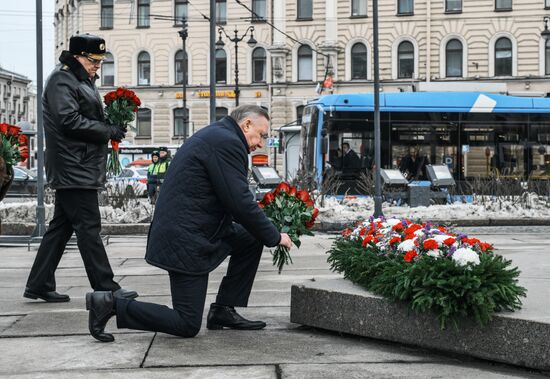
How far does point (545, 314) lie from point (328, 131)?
71.4ft

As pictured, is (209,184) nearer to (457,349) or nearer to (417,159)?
(457,349)

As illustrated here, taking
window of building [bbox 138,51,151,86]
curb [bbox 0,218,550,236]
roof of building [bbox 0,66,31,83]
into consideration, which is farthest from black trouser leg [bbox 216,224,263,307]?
roof of building [bbox 0,66,31,83]

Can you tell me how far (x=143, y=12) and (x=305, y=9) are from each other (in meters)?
10.3

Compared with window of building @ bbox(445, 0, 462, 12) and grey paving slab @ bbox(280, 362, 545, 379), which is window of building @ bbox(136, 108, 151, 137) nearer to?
window of building @ bbox(445, 0, 462, 12)

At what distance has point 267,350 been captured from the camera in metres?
5.77

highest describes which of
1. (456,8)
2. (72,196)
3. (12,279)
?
(456,8)

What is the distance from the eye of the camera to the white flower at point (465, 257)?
5461 mm

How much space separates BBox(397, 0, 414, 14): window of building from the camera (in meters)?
55.5

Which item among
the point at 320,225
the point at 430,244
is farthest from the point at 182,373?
the point at 320,225

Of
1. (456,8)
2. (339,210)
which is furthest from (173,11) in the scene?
(339,210)

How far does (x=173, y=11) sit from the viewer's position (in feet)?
195

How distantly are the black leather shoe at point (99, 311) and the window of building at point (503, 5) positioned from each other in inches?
2003

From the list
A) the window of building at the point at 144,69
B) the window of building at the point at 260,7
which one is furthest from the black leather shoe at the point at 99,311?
the window of building at the point at 144,69

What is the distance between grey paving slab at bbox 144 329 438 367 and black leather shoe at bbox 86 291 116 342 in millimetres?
332
